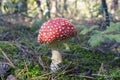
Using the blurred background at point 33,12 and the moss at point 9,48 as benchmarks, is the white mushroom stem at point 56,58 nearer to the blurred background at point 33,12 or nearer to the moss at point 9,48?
the moss at point 9,48

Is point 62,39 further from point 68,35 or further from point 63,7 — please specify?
point 63,7

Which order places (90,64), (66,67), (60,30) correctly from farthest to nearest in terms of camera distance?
(90,64), (66,67), (60,30)

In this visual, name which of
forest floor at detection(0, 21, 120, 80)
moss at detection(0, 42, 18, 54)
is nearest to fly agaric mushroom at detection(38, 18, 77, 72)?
forest floor at detection(0, 21, 120, 80)

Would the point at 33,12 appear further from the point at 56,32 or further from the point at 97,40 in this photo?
the point at 56,32

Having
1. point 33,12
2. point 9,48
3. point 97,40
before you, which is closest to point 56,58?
point 97,40

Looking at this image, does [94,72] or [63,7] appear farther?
[63,7]

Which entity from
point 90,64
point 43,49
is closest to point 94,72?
point 90,64

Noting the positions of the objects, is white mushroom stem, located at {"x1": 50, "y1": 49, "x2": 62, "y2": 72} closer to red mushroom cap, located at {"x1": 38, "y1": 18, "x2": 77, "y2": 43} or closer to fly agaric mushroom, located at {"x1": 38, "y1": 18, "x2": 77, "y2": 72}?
fly agaric mushroom, located at {"x1": 38, "y1": 18, "x2": 77, "y2": 72}

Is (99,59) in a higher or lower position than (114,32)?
lower

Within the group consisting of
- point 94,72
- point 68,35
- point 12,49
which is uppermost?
point 68,35
